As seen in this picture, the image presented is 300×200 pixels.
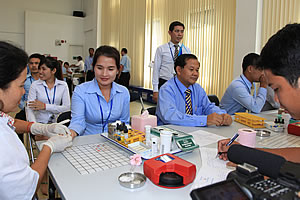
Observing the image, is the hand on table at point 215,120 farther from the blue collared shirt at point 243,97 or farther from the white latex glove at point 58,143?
the white latex glove at point 58,143

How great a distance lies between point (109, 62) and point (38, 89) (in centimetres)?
134

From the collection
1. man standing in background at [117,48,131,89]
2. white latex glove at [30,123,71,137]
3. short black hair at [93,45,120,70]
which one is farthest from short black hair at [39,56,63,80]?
man standing in background at [117,48,131,89]

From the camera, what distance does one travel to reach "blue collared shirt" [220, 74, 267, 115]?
256cm

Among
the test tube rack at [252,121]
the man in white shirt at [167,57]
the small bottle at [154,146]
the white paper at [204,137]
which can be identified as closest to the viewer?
the small bottle at [154,146]

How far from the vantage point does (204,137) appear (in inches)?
65.4

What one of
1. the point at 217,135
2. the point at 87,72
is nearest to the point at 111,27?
the point at 87,72

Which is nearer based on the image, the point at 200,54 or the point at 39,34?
the point at 200,54

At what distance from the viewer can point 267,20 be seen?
14.0 ft

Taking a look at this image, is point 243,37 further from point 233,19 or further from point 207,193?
point 207,193

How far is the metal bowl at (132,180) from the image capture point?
0.95 meters

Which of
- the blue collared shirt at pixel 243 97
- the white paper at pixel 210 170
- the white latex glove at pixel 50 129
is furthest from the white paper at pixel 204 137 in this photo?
the blue collared shirt at pixel 243 97

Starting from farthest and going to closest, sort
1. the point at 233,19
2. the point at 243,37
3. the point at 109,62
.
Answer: the point at 233,19 < the point at 243,37 < the point at 109,62

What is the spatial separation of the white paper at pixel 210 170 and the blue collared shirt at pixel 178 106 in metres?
0.60

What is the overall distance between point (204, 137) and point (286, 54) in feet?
3.04
